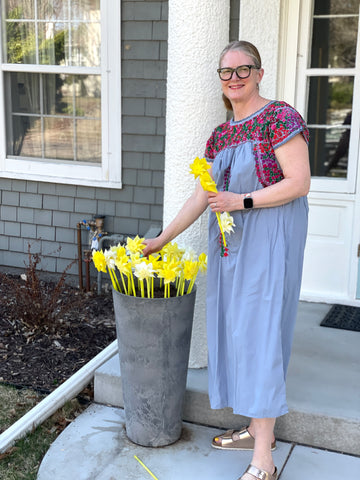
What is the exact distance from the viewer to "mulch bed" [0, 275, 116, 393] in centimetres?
345

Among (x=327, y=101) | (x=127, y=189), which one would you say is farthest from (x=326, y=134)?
(x=127, y=189)

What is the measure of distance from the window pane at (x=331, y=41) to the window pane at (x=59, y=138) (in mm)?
1994

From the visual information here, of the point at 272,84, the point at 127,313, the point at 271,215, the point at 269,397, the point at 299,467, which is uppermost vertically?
the point at 272,84

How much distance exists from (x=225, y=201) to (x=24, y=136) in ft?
10.5

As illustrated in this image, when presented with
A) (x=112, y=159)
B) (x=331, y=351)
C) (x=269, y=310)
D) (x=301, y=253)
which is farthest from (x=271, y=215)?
(x=112, y=159)

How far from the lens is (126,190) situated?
15.3 ft

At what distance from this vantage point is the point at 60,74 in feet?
15.6

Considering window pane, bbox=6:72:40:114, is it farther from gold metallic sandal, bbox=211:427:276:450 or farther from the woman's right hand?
gold metallic sandal, bbox=211:427:276:450

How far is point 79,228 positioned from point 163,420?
2425mm

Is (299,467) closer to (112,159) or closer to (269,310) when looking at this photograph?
(269,310)

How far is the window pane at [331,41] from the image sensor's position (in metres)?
4.05

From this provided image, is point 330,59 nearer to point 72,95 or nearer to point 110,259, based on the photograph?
point 72,95

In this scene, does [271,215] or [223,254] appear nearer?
[271,215]

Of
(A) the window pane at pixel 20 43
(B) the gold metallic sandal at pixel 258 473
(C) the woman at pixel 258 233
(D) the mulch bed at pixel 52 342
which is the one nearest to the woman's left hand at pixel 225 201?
(C) the woman at pixel 258 233
